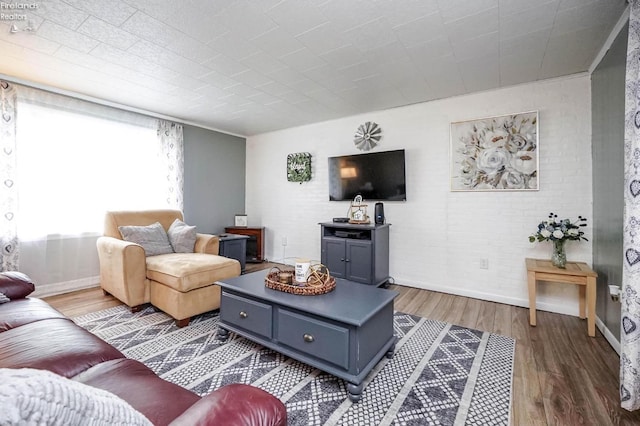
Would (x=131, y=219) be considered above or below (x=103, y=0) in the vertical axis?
below

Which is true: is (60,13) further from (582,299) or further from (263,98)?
(582,299)

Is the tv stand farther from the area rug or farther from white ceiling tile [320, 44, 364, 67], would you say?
white ceiling tile [320, 44, 364, 67]

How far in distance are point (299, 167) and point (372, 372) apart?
3.39m

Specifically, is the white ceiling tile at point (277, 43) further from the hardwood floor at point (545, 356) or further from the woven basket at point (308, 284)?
the hardwood floor at point (545, 356)

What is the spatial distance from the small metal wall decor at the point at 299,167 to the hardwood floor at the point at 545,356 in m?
2.35

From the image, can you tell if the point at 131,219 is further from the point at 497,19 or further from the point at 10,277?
the point at 497,19

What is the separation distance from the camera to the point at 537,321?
256 cm

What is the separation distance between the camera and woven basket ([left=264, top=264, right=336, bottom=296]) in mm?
1892

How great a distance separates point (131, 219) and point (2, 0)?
80.3 inches

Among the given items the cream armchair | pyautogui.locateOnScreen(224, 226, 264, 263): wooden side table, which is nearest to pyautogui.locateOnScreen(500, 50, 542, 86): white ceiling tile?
the cream armchair

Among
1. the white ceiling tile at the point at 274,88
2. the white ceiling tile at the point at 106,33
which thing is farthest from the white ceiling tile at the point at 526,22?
the white ceiling tile at the point at 106,33

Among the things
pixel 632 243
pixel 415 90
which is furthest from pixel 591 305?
pixel 415 90

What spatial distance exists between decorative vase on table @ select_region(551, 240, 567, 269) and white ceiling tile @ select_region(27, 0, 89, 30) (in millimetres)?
4067

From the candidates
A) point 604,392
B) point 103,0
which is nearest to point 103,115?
point 103,0
